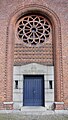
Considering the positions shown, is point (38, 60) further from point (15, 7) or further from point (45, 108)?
point (15, 7)

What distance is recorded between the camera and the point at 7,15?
43.9 ft

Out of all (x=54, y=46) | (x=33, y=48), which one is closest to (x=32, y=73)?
(x=33, y=48)

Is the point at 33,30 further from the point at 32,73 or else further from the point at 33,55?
the point at 32,73

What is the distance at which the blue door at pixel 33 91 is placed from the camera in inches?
516

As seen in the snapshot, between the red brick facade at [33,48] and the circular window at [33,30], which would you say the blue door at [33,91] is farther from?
the circular window at [33,30]

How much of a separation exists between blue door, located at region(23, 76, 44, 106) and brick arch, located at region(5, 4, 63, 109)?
1.13 metres

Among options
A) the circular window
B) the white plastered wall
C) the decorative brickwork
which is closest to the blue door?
the white plastered wall

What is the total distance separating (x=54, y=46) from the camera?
43.5ft

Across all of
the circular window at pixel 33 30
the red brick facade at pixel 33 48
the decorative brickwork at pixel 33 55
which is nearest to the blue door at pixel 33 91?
the red brick facade at pixel 33 48

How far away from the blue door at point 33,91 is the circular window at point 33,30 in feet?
8.86

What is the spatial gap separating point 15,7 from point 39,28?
2320 mm

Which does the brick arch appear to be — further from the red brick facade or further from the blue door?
the blue door

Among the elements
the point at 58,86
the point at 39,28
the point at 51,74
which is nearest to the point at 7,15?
the point at 39,28

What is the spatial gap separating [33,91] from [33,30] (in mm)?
4486
